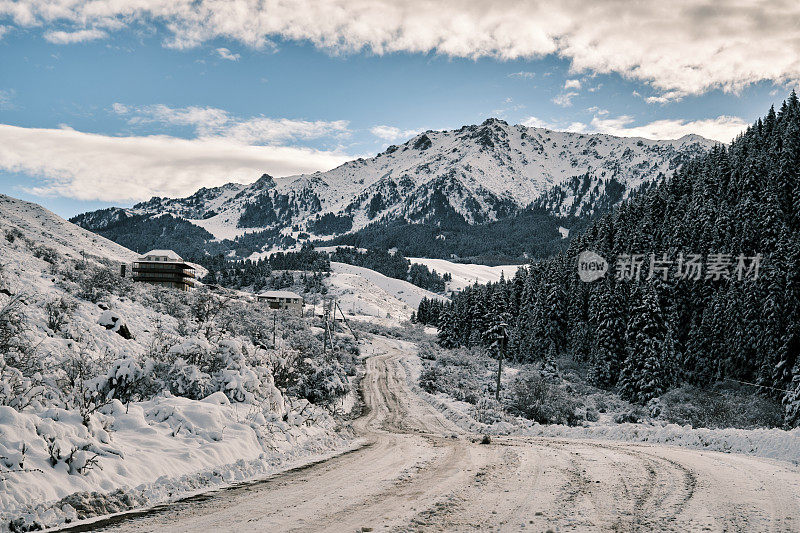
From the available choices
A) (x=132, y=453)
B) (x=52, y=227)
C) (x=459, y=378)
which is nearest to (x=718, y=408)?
(x=459, y=378)

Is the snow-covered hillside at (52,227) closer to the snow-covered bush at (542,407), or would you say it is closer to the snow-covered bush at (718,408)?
the snow-covered bush at (542,407)

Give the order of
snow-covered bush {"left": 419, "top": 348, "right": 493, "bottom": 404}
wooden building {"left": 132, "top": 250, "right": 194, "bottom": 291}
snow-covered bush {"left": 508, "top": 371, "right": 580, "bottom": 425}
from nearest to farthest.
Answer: snow-covered bush {"left": 508, "top": 371, "right": 580, "bottom": 425}
snow-covered bush {"left": 419, "top": 348, "right": 493, "bottom": 404}
wooden building {"left": 132, "top": 250, "right": 194, "bottom": 291}

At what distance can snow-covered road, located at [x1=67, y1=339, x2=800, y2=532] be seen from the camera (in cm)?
611

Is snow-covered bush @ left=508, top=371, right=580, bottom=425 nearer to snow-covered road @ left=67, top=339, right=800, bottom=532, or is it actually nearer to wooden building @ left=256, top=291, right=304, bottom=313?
snow-covered road @ left=67, top=339, right=800, bottom=532

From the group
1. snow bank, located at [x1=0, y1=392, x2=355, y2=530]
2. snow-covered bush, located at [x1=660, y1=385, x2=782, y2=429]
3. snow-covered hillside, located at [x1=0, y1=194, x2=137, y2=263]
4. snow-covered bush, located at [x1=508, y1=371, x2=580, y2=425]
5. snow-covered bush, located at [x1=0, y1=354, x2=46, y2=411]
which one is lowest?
snow-covered bush, located at [x1=660, y1=385, x2=782, y2=429]

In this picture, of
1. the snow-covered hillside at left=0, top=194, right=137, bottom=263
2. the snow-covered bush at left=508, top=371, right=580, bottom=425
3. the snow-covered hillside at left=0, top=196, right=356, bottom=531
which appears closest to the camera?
the snow-covered hillside at left=0, top=196, right=356, bottom=531

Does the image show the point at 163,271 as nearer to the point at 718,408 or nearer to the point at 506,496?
the point at 718,408

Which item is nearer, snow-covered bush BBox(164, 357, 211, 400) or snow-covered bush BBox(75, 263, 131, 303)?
snow-covered bush BBox(164, 357, 211, 400)

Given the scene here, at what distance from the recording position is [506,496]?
7.42m

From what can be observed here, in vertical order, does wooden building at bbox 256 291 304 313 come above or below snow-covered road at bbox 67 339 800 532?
below

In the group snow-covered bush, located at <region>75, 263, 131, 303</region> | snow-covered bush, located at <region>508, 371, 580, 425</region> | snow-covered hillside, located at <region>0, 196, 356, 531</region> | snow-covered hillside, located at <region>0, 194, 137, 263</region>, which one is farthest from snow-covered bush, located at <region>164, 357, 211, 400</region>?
snow-covered hillside, located at <region>0, 194, 137, 263</region>

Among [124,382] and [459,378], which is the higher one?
[124,382]

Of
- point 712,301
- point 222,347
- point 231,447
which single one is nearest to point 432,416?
point 222,347

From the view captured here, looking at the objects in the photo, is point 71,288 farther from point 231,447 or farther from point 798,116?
point 798,116
